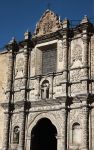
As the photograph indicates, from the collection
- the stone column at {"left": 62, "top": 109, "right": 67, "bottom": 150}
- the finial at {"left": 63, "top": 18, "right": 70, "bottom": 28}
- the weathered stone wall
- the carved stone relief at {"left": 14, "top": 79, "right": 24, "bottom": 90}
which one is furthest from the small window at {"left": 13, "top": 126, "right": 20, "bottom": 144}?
the finial at {"left": 63, "top": 18, "right": 70, "bottom": 28}

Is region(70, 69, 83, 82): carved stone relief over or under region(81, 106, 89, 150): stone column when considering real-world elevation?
over

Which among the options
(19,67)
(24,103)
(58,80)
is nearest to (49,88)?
(58,80)

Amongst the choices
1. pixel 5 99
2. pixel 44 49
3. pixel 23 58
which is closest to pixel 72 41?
pixel 44 49

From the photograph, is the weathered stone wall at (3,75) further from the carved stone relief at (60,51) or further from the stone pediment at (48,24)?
the carved stone relief at (60,51)

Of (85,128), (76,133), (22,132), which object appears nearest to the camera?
(85,128)

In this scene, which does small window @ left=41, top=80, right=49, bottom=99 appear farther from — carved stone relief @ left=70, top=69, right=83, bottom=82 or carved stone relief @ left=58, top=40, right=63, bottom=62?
carved stone relief @ left=70, top=69, right=83, bottom=82

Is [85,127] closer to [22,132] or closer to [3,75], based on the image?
[22,132]

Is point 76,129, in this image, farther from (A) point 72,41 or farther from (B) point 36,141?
(A) point 72,41

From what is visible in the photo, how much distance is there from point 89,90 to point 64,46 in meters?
3.28

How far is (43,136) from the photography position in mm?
22984

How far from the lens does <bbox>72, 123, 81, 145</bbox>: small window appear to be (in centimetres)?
1964

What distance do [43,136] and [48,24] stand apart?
7166 mm

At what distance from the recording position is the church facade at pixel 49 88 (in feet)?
65.3

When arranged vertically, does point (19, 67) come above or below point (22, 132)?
above
